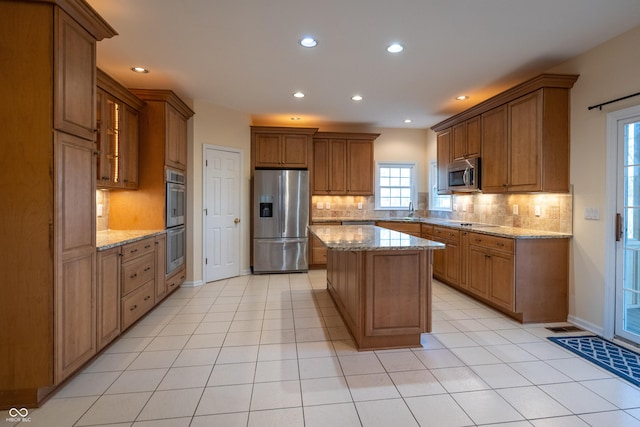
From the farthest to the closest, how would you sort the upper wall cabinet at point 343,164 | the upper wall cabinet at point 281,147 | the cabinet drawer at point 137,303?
1. the upper wall cabinet at point 343,164
2. the upper wall cabinet at point 281,147
3. the cabinet drawer at point 137,303

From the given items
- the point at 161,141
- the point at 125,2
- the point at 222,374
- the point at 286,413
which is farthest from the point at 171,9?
the point at 286,413

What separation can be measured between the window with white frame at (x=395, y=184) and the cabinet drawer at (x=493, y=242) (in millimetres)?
2598

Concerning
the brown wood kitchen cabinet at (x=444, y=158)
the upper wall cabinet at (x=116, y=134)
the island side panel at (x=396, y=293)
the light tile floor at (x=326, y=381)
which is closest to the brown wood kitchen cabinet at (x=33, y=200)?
the light tile floor at (x=326, y=381)

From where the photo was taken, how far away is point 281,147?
559 centimetres

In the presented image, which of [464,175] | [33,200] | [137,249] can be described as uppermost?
[464,175]

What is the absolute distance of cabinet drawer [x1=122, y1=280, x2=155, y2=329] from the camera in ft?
9.43

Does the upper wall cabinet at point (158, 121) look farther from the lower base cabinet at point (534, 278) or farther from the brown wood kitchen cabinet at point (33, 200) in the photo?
the lower base cabinet at point (534, 278)

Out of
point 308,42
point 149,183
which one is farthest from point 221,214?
point 308,42

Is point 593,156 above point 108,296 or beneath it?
above

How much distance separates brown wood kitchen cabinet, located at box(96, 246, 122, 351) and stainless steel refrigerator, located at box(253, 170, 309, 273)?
2.67 meters

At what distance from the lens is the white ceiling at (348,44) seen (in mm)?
2434

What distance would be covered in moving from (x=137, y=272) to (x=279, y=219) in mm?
2530

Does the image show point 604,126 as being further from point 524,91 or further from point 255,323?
point 255,323

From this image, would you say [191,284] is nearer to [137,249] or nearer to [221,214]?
[221,214]
